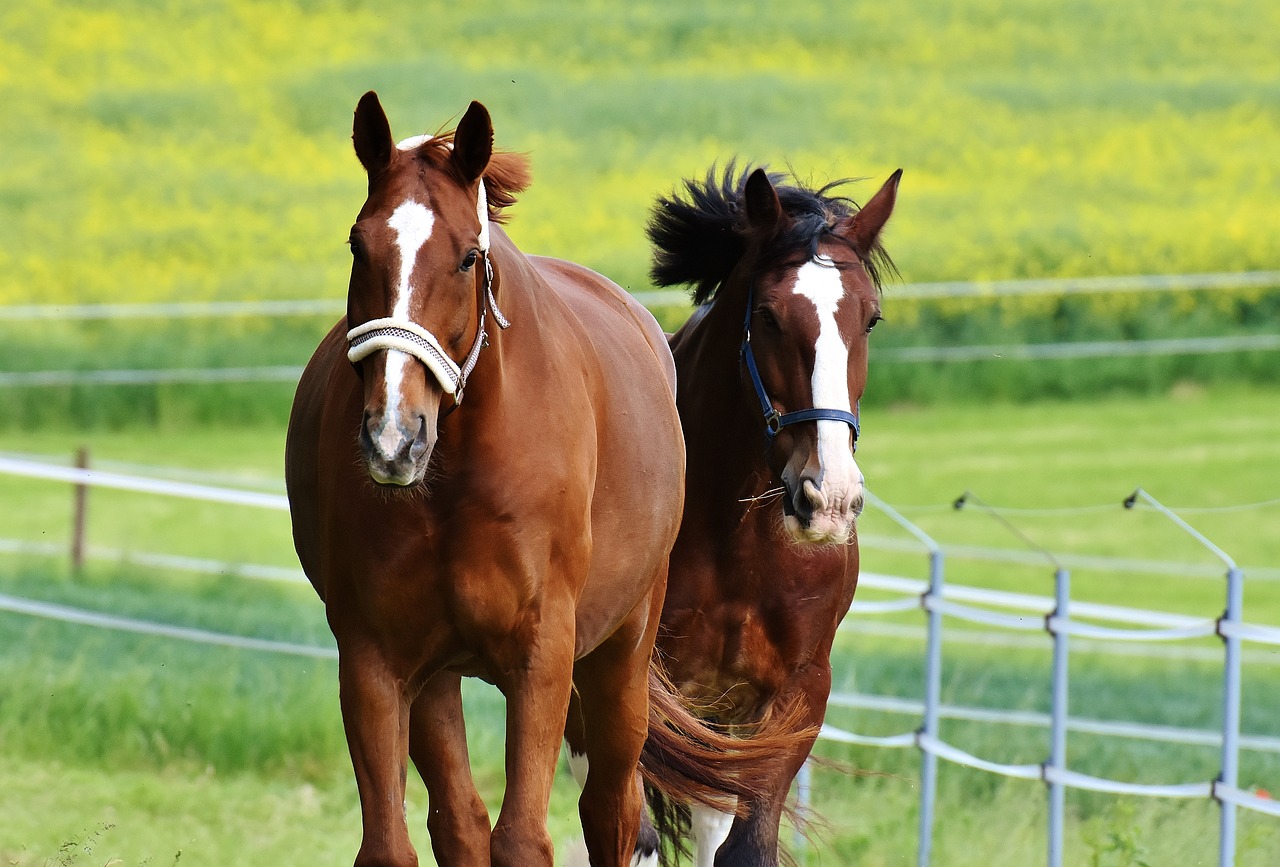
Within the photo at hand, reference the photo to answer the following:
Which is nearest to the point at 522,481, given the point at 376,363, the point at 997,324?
the point at 376,363

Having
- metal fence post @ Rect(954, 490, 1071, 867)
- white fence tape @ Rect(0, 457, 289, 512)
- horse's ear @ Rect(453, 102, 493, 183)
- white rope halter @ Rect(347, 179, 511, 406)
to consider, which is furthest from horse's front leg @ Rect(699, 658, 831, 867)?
white fence tape @ Rect(0, 457, 289, 512)

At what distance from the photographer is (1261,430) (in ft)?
61.8

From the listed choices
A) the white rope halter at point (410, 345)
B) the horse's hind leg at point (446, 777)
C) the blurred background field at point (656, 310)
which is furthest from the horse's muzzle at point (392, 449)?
the blurred background field at point (656, 310)

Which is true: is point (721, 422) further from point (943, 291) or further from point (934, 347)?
point (934, 347)

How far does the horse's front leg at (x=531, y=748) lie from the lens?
3.40 metres

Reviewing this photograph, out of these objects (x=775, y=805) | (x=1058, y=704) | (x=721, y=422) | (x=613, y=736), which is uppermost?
(x=721, y=422)

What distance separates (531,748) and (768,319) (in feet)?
5.22

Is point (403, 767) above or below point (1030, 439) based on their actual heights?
below

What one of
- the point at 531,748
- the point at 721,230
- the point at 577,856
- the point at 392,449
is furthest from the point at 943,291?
the point at 392,449

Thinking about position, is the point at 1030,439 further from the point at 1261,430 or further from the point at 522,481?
the point at 522,481

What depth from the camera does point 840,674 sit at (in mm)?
9773

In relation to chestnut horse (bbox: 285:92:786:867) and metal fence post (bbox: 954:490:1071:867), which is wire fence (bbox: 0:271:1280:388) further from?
chestnut horse (bbox: 285:92:786:867)

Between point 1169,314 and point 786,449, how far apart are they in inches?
699

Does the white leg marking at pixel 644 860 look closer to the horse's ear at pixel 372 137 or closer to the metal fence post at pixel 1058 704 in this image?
the metal fence post at pixel 1058 704
